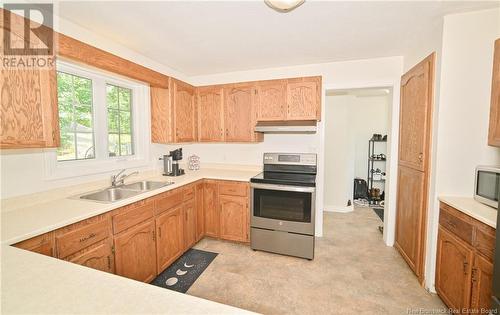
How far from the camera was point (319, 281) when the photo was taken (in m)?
2.16

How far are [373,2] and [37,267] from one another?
8.08 ft

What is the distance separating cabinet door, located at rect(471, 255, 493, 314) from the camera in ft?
4.50

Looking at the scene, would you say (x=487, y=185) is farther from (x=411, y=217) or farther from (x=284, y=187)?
(x=284, y=187)

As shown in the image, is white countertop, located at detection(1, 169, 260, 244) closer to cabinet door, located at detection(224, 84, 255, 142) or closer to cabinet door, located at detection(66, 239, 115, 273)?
Answer: cabinet door, located at detection(66, 239, 115, 273)

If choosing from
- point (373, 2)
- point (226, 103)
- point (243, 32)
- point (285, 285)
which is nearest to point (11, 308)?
point (285, 285)

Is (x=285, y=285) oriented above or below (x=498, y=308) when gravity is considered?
below

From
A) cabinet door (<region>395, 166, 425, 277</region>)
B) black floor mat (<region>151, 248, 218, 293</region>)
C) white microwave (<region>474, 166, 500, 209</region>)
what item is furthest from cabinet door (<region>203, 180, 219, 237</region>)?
white microwave (<region>474, 166, 500, 209</region>)

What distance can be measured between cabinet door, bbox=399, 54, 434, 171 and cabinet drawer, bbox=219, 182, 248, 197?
1.83 m

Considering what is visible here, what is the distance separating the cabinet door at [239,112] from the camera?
10.1 ft

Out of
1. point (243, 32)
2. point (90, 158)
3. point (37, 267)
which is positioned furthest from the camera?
point (90, 158)

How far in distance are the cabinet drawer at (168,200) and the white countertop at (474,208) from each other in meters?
2.46

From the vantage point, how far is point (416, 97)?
2.21 meters

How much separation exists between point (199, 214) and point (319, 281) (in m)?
1.60

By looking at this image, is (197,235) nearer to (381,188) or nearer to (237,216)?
(237,216)
